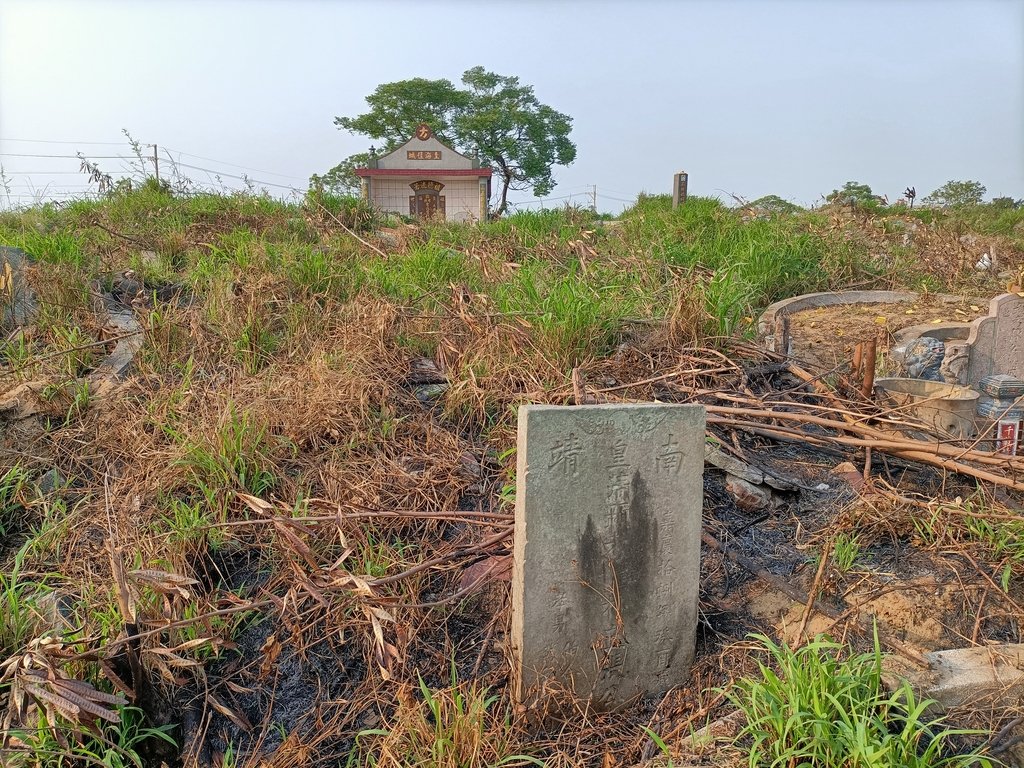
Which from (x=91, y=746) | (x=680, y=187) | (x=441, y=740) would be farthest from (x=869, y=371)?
(x=680, y=187)

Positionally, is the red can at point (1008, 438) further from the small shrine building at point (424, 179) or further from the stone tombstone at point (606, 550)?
the small shrine building at point (424, 179)

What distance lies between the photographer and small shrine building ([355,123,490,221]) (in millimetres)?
14539

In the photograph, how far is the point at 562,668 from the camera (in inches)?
89.7

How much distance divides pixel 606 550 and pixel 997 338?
14.0 ft

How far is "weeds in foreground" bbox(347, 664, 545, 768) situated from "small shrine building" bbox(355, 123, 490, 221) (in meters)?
12.9

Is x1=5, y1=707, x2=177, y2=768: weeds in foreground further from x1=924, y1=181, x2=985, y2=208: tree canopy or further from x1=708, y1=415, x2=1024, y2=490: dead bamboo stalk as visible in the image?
x1=924, y1=181, x2=985, y2=208: tree canopy

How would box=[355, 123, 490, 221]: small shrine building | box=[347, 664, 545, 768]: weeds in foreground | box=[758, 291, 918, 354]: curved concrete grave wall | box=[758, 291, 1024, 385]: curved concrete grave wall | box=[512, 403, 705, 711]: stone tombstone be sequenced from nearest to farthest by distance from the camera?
box=[347, 664, 545, 768]: weeds in foreground → box=[512, 403, 705, 711]: stone tombstone → box=[758, 291, 1024, 385]: curved concrete grave wall → box=[758, 291, 918, 354]: curved concrete grave wall → box=[355, 123, 490, 221]: small shrine building

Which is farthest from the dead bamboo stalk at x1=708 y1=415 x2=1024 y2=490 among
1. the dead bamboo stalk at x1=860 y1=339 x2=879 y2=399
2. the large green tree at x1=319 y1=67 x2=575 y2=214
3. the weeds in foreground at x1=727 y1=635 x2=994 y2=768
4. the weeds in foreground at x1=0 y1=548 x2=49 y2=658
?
the large green tree at x1=319 y1=67 x2=575 y2=214

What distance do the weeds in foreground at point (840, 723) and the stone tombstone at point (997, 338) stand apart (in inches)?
150

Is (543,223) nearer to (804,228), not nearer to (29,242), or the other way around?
(804,228)

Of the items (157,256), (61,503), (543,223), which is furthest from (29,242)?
(543,223)

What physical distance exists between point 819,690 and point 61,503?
338cm

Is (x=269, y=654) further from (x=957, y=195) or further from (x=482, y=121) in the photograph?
(x=482, y=121)

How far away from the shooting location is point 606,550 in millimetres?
2258
